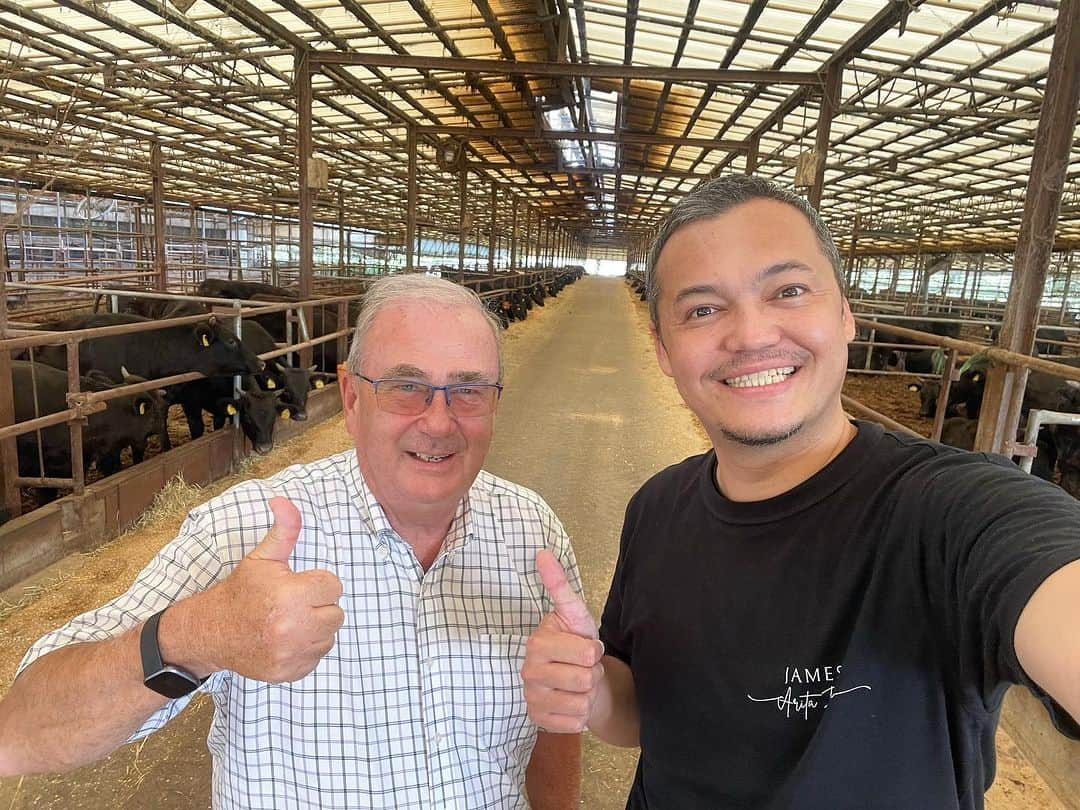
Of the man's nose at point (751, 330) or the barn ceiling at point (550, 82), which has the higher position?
the barn ceiling at point (550, 82)

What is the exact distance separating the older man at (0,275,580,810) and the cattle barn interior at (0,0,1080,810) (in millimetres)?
1471

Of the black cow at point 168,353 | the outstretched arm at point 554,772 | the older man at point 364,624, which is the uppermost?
the older man at point 364,624

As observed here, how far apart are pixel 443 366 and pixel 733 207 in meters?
0.73

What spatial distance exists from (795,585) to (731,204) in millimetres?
712

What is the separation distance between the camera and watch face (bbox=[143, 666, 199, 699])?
1104mm

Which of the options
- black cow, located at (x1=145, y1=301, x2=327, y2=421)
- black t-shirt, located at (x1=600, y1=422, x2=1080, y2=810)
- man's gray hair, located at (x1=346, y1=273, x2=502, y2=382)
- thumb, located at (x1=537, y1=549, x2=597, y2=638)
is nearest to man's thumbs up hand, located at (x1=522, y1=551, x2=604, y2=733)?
thumb, located at (x1=537, y1=549, x2=597, y2=638)

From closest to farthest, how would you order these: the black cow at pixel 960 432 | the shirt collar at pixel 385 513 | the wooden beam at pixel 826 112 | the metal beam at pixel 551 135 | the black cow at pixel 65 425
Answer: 1. the shirt collar at pixel 385 513
2. the black cow at pixel 65 425
3. the black cow at pixel 960 432
4. the wooden beam at pixel 826 112
5. the metal beam at pixel 551 135

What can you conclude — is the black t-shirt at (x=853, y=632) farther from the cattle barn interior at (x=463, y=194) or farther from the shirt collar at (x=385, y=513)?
the cattle barn interior at (x=463, y=194)

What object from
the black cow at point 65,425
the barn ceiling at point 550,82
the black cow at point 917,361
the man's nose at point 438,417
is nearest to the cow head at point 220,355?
the black cow at point 65,425

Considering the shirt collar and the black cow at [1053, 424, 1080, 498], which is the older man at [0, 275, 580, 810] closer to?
the shirt collar

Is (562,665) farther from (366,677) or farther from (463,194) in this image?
(463,194)

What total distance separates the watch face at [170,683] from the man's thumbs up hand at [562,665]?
0.54m

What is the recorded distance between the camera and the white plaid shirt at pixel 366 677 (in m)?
1.40

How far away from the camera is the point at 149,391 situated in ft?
19.9
